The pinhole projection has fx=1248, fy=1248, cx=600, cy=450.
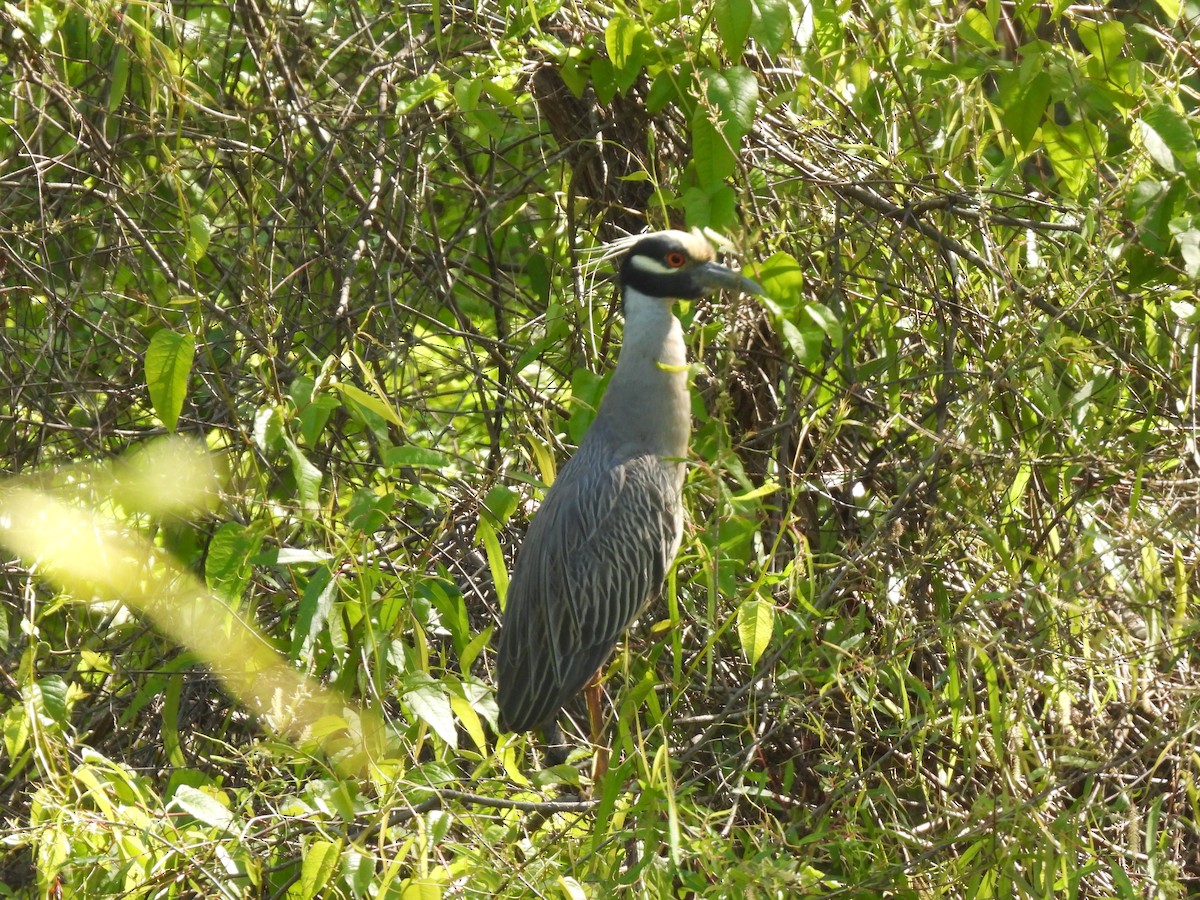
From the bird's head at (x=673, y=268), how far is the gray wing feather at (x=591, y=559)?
1.43ft

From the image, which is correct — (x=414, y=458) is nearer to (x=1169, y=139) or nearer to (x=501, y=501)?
(x=501, y=501)

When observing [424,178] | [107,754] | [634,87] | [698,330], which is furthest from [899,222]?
[107,754]

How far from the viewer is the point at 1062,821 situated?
210cm

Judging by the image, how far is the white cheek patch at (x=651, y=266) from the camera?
2.81m

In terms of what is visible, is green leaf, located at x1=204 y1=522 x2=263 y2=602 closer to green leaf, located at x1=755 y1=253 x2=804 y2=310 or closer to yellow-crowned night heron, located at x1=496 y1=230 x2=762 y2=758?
yellow-crowned night heron, located at x1=496 y1=230 x2=762 y2=758

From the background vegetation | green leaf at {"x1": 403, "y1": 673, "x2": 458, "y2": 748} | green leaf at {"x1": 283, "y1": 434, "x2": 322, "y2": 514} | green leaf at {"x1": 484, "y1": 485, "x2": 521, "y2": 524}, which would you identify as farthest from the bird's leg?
green leaf at {"x1": 283, "y1": 434, "x2": 322, "y2": 514}

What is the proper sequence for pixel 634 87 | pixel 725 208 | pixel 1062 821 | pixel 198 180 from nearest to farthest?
pixel 1062 821, pixel 725 208, pixel 634 87, pixel 198 180

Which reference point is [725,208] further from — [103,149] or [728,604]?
[103,149]

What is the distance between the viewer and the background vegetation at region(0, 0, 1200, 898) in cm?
226

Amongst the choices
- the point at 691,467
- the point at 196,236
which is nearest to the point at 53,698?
the point at 196,236

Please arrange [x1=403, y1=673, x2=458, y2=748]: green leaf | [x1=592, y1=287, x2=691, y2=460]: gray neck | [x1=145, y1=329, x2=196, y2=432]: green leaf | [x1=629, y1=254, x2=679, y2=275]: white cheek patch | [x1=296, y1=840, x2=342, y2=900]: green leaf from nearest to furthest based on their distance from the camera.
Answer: [x1=296, y1=840, x2=342, y2=900]: green leaf → [x1=403, y1=673, x2=458, y2=748]: green leaf → [x1=145, y1=329, x2=196, y2=432]: green leaf → [x1=629, y1=254, x2=679, y2=275]: white cheek patch → [x1=592, y1=287, x2=691, y2=460]: gray neck

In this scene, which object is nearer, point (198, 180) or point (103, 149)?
point (103, 149)

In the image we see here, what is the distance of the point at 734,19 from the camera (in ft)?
7.32

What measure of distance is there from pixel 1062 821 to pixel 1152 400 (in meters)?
0.86
